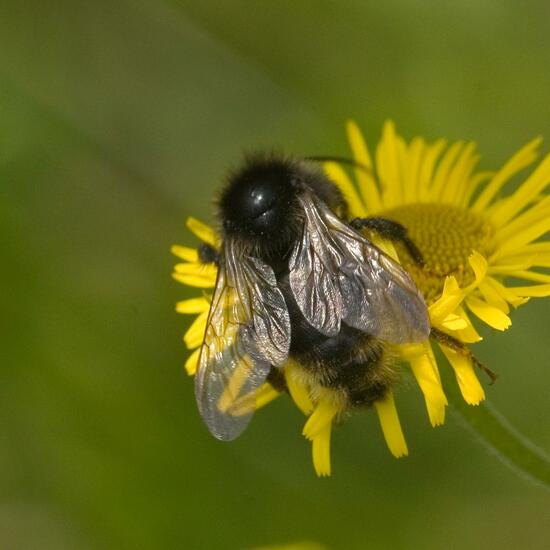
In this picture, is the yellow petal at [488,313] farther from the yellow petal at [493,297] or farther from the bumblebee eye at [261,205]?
the bumblebee eye at [261,205]

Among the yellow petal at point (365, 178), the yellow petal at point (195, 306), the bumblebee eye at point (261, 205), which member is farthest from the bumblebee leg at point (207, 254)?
the yellow petal at point (365, 178)

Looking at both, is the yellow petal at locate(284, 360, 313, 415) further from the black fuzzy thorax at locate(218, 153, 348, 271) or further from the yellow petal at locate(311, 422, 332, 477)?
the black fuzzy thorax at locate(218, 153, 348, 271)

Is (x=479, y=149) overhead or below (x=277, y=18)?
below

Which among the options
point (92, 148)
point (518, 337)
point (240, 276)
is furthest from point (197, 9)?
point (240, 276)

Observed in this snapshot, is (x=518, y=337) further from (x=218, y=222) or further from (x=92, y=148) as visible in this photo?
(x=92, y=148)

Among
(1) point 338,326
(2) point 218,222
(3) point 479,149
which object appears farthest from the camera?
(3) point 479,149

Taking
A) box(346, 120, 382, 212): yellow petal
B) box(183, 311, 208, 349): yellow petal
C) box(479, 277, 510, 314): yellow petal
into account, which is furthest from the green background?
box(479, 277, 510, 314): yellow petal

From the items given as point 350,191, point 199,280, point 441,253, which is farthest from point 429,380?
A: point 350,191
